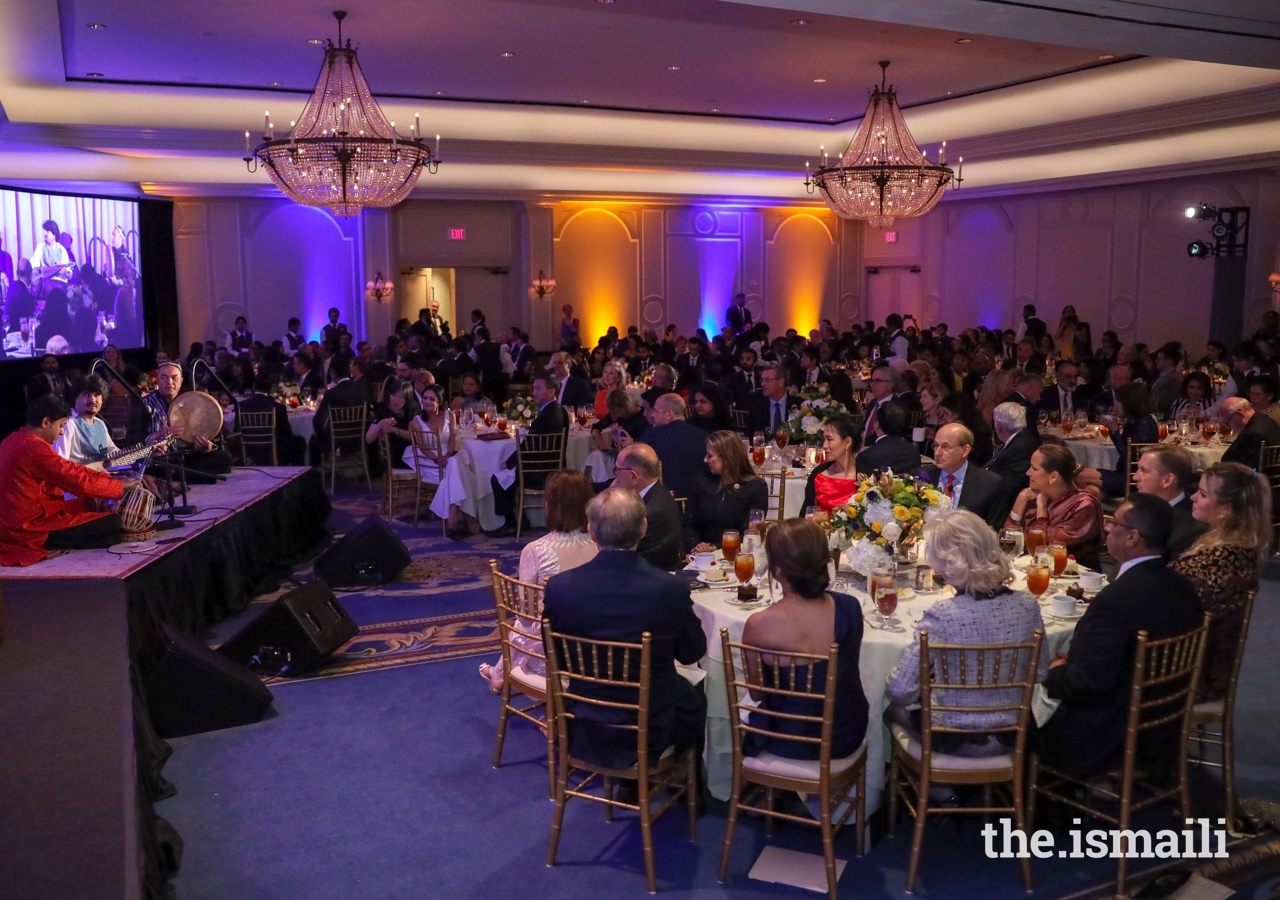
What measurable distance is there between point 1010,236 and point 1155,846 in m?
15.0

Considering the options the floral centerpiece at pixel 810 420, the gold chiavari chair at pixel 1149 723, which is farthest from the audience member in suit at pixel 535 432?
the gold chiavari chair at pixel 1149 723

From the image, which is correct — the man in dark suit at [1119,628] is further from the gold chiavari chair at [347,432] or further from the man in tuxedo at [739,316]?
the man in tuxedo at [739,316]

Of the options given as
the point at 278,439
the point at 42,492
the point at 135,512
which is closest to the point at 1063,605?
the point at 135,512

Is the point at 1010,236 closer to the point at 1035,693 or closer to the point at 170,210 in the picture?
the point at 170,210

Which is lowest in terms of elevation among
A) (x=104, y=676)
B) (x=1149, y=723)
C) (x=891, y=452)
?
(x=104, y=676)

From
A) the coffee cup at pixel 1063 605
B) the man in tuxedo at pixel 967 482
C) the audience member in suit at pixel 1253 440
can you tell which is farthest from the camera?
the audience member in suit at pixel 1253 440

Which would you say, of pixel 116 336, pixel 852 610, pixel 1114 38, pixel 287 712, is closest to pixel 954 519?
pixel 852 610

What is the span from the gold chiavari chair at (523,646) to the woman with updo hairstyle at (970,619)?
4.64ft

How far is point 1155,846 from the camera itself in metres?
4.07

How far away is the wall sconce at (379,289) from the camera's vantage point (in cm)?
1716

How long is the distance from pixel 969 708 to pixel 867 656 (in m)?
0.44

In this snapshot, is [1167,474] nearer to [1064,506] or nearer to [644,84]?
[1064,506]

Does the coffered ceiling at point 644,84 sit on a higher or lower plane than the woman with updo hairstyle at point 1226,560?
higher

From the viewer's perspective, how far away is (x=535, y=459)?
345 inches
